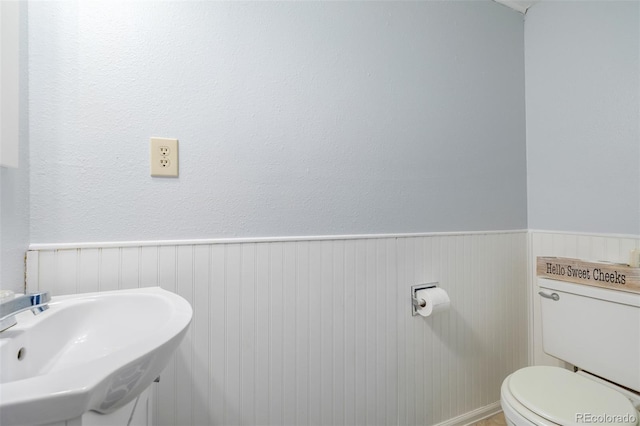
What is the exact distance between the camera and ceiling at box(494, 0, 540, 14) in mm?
1414

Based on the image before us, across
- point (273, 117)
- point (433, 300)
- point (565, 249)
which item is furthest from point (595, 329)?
point (273, 117)

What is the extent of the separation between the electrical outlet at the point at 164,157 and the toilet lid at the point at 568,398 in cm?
132

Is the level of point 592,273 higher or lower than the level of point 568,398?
higher

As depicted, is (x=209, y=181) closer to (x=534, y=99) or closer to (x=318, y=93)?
(x=318, y=93)

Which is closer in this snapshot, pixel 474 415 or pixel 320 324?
pixel 320 324

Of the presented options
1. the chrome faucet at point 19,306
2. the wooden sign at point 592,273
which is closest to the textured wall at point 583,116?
the wooden sign at point 592,273

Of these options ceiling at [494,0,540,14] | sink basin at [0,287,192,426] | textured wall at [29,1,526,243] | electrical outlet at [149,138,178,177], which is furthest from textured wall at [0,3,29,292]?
ceiling at [494,0,540,14]

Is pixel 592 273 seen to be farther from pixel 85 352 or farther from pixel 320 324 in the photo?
pixel 85 352

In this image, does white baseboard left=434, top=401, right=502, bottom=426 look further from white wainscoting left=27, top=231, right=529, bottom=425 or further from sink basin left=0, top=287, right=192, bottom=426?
sink basin left=0, top=287, right=192, bottom=426

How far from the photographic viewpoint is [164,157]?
2.81 ft

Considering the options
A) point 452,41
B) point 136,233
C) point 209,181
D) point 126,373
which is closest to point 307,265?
point 209,181

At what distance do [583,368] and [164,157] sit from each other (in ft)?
5.53

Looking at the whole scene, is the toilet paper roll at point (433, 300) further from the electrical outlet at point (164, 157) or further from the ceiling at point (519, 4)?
the ceiling at point (519, 4)

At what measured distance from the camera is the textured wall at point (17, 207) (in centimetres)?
65
